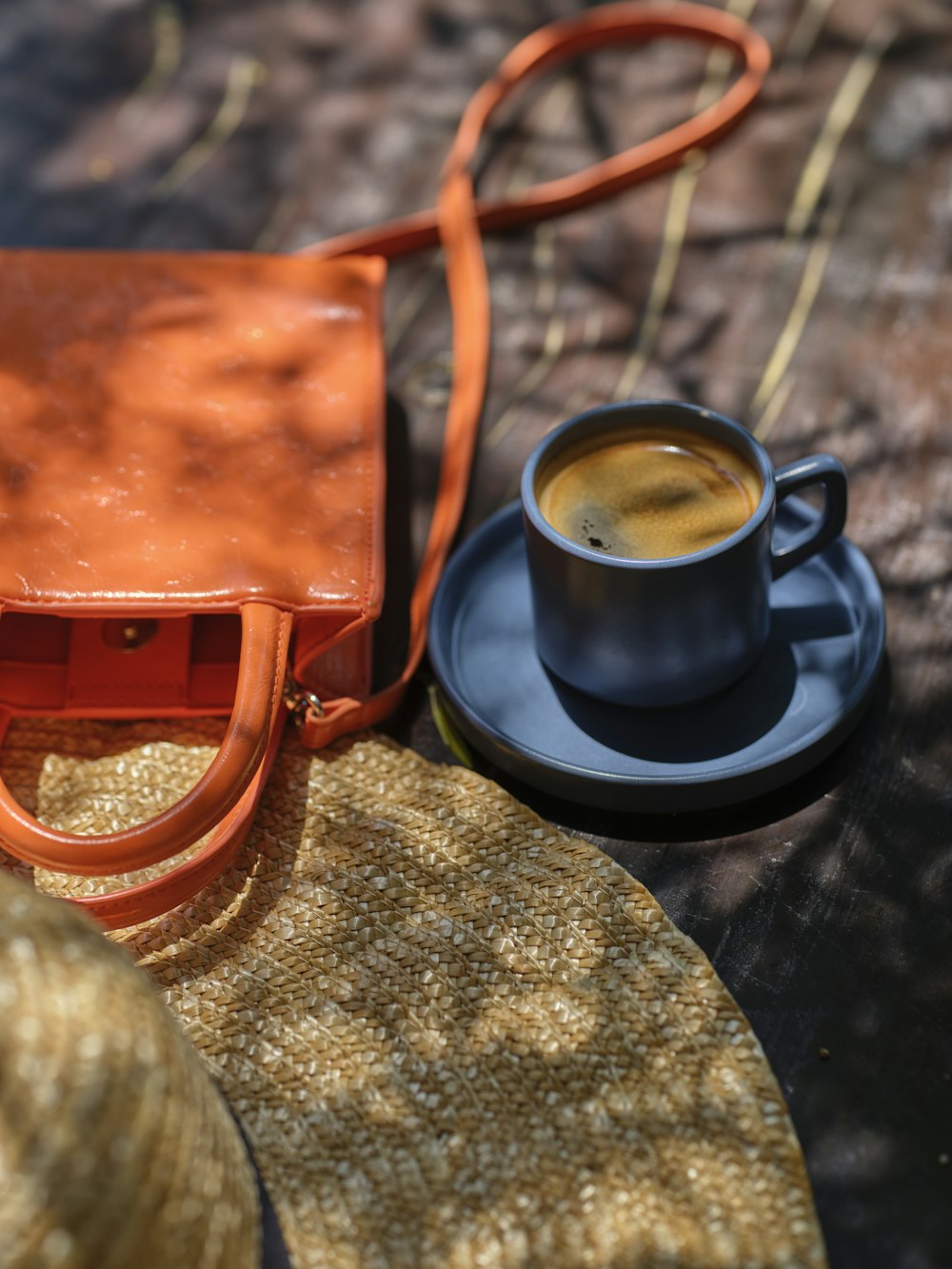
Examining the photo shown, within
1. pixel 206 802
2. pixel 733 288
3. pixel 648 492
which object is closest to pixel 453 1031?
pixel 206 802

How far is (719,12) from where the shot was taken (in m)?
1.43

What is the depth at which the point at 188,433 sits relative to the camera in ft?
3.03

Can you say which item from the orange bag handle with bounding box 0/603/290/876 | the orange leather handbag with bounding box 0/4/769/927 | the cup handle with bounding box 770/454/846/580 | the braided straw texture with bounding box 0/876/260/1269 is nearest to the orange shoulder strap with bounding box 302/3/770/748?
the orange leather handbag with bounding box 0/4/769/927

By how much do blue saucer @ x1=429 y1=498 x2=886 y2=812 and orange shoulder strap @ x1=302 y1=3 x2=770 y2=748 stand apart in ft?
0.18

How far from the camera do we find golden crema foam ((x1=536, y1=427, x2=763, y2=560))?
0.83m

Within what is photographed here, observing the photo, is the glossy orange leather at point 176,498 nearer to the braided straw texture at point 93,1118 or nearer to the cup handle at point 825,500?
the braided straw texture at point 93,1118

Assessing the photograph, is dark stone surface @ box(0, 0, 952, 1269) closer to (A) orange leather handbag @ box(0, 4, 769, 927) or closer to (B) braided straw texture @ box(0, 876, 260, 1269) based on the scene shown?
(A) orange leather handbag @ box(0, 4, 769, 927)

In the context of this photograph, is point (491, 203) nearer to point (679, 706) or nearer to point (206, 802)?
point (679, 706)

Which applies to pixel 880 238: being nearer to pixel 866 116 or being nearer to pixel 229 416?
pixel 866 116

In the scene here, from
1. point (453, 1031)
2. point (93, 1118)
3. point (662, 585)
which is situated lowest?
point (453, 1031)

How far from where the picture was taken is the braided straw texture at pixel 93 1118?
1.75 ft

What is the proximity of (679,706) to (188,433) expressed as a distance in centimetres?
39

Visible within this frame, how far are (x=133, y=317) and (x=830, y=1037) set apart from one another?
70 centimetres

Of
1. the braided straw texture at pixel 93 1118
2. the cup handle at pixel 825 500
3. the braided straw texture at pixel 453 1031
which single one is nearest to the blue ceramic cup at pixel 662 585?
Result: the cup handle at pixel 825 500
